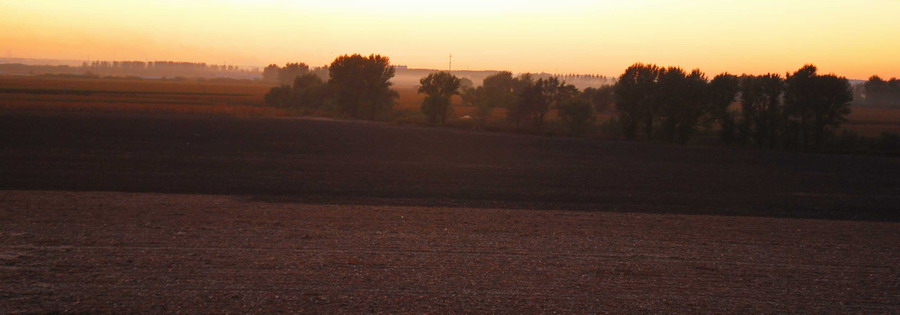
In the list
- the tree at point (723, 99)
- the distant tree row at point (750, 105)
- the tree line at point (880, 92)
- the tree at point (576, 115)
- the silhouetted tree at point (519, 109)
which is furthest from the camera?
the tree line at point (880, 92)

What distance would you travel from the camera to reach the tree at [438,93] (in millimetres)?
63219

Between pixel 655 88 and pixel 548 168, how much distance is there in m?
30.5

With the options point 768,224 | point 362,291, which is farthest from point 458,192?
point 362,291

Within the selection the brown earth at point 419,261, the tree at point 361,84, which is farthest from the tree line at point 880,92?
the brown earth at point 419,261

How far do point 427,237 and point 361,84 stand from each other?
63.0 metres

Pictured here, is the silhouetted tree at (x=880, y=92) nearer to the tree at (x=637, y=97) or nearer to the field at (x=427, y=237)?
the tree at (x=637, y=97)

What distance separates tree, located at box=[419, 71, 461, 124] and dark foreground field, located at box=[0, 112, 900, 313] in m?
39.0

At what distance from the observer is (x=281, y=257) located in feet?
31.6

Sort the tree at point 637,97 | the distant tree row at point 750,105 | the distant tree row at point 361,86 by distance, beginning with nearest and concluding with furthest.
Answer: the distant tree row at point 750,105 < the tree at point 637,97 < the distant tree row at point 361,86

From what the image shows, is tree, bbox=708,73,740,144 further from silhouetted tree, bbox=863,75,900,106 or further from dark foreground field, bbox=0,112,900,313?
silhouetted tree, bbox=863,75,900,106

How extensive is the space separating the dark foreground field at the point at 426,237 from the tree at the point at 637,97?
2790 centimetres

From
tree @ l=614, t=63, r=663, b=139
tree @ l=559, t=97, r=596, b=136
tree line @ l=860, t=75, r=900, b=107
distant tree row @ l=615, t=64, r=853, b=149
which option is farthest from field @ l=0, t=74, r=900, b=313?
tree line @ l=860, t=75, r=900, b=107

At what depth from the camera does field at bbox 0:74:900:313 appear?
26.3 feet

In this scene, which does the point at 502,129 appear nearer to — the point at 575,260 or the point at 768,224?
the point at 768,224
